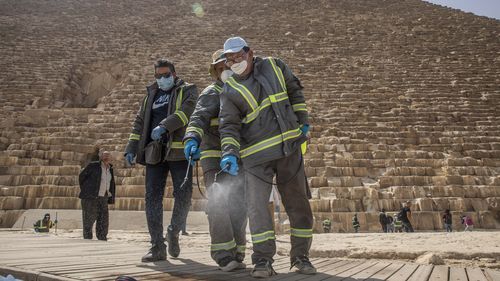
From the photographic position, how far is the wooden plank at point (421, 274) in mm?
2100

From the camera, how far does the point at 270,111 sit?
2439 millimetres

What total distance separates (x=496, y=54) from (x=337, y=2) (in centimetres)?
1191

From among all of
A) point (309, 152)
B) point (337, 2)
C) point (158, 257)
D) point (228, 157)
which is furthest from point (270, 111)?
point (337, 2)

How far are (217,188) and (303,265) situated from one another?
0.72 meters

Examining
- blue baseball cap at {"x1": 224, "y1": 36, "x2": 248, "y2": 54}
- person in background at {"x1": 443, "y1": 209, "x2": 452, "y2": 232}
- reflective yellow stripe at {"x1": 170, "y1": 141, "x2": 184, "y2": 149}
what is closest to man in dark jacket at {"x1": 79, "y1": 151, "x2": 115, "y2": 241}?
reflective yellow stripe at {"x1": 170, "y1": 141, "x2": 184, "y2": 149}

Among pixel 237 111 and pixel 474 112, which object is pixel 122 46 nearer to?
Result: pixel 474 112

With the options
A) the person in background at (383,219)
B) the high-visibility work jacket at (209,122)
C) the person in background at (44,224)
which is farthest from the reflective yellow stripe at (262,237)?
the person in background at (383,219)

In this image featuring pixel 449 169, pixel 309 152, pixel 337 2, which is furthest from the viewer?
pixel 337 2

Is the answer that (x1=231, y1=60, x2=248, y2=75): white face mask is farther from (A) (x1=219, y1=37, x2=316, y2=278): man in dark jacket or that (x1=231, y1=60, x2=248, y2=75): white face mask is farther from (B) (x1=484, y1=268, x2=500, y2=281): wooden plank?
(B) (x1=484, y1=268, x2=500, y2=281): wooden plank

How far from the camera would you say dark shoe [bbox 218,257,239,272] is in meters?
2.30

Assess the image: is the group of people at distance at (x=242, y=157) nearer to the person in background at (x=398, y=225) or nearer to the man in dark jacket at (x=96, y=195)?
the man in dark jacket at (x=96, y=195)

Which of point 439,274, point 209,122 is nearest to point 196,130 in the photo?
point 209,122

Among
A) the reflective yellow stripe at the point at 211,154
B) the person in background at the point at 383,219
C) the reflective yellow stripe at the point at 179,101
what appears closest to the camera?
the reflective yellow stripe at the point at 211,154

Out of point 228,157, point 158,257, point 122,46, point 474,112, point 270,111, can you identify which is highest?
point 122,46
